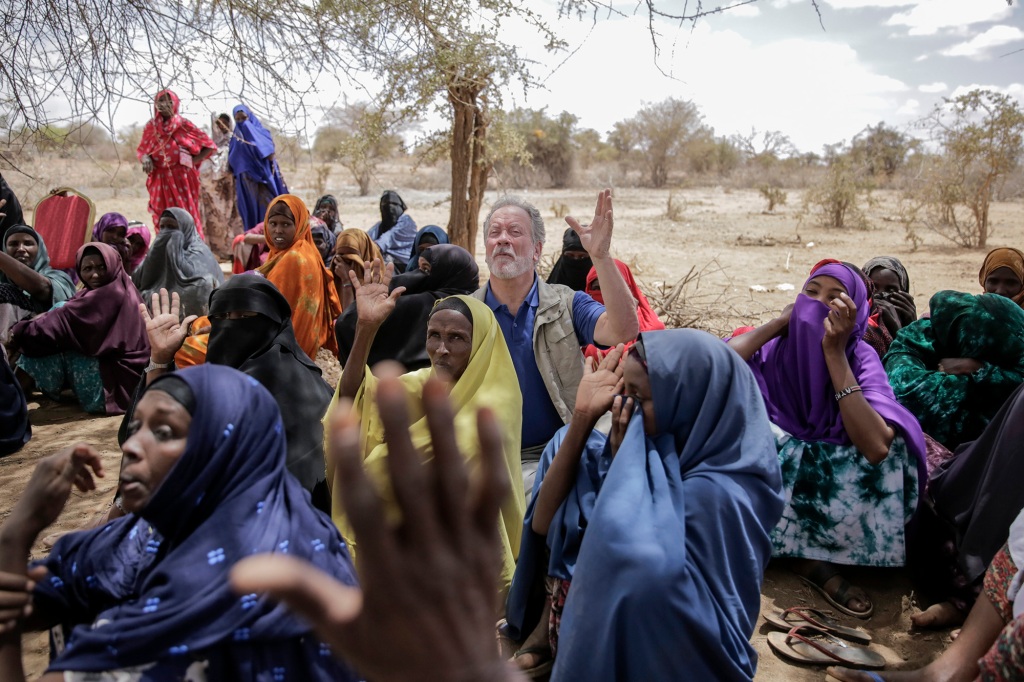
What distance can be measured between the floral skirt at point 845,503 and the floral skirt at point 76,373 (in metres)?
5.37

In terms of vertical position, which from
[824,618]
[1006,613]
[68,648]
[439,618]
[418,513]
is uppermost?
[418,513]

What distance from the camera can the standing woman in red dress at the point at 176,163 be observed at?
950 centimetres

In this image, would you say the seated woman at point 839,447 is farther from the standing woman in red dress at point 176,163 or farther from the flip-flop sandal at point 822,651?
the standing woman in red dress at point 176,163

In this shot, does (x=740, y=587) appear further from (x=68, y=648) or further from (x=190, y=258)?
(x=190, y=258)

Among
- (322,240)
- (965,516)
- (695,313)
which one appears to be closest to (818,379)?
(965,516)

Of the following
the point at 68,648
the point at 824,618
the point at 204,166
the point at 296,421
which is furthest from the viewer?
the point at 204,166

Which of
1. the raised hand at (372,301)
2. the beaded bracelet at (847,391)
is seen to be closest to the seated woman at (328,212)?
the raised hand at (372,301)

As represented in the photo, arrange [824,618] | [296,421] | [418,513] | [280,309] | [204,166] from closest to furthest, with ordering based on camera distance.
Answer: [418,513], [824,618], [296,421], [280,309], [204,166]

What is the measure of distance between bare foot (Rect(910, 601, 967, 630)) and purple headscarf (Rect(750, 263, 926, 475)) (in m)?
0.60

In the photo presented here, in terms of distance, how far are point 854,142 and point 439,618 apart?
26.1 metres

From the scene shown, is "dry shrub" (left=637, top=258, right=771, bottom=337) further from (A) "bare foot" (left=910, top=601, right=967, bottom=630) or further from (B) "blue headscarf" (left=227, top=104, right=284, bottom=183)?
(B) "blue headscarf" (left=227, top=104, right=284, bottom=183)

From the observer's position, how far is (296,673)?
69.2 inches

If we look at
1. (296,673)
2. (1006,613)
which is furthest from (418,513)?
(1006,613)

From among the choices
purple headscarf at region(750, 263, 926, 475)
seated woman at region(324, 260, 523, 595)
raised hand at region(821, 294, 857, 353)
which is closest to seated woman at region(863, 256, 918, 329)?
purple headscarf at region(750, 263, 926, 475)
